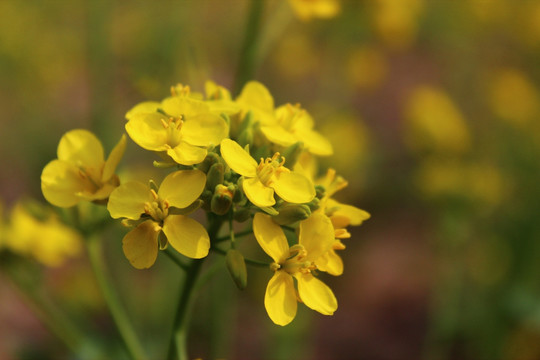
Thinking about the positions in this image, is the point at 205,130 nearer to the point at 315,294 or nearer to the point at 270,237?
the point at 270,237

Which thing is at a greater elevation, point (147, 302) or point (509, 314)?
point (509, 314)

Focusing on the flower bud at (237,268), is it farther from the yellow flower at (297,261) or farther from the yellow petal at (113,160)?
the yellow petal at (113,160)

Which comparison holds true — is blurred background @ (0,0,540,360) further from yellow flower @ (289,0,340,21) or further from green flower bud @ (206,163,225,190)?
green flower bud @ (206,163,225,190)

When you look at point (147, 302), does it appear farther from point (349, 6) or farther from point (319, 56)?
point (319, 56)

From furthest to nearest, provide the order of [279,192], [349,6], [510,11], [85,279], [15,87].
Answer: [510,11]
[15,87]
[85,279]
[349,6]
[279,192]

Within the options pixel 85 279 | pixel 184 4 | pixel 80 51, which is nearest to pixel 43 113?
pixel 80 51
